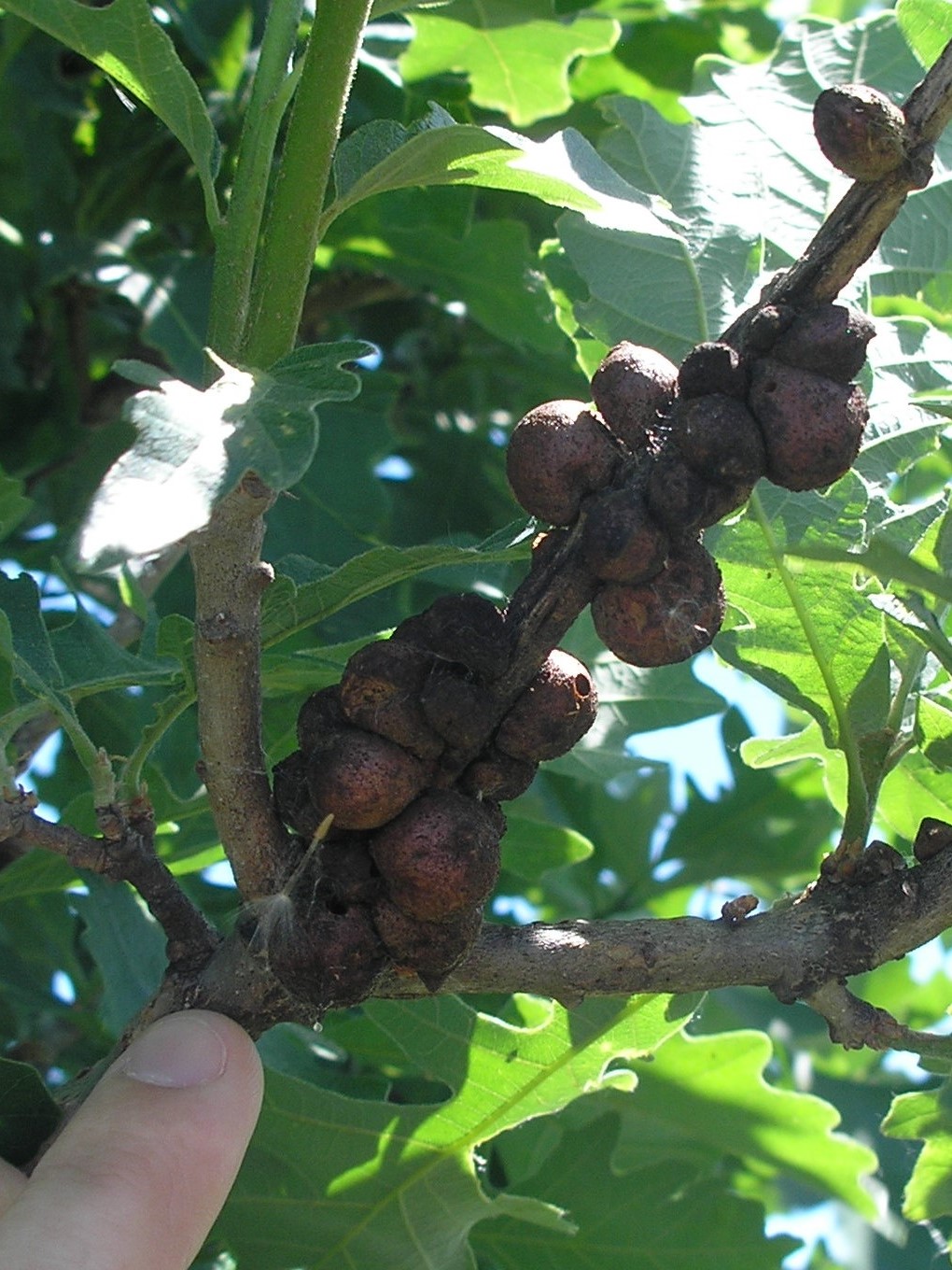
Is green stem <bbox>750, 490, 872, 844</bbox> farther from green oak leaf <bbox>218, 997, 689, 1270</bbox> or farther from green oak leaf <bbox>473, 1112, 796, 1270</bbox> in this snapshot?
green oak leaf <bbox>473, 1112, 796, 1270</bbox>

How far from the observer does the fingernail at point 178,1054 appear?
4.62 ft

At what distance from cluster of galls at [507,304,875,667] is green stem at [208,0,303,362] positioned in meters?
0.28

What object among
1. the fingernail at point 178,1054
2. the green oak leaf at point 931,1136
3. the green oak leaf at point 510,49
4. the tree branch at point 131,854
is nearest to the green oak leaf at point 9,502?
the tree branch at point 131,854

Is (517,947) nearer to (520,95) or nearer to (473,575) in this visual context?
(473,575)

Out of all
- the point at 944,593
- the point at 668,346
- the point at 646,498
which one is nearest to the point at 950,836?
the point at 944,593

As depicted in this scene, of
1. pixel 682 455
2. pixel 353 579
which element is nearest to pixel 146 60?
pixel 353 579

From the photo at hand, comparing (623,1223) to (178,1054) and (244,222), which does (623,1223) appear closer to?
(178,1054)

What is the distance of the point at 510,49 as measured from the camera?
2.50 m

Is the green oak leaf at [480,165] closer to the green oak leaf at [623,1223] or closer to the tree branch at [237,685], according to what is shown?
the tree branch at [237,685]

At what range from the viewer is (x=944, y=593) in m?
1.26

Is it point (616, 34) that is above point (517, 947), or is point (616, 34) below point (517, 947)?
above

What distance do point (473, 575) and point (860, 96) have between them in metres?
0.96

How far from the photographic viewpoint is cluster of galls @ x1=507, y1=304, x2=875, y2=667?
130 centimetres

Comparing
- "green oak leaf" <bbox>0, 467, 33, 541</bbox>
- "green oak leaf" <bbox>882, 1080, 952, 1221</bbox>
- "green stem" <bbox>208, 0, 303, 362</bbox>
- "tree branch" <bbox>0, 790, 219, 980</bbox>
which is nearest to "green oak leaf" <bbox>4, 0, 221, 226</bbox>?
"green stem" <bbox>208, 0, 303, 362</bbox>
